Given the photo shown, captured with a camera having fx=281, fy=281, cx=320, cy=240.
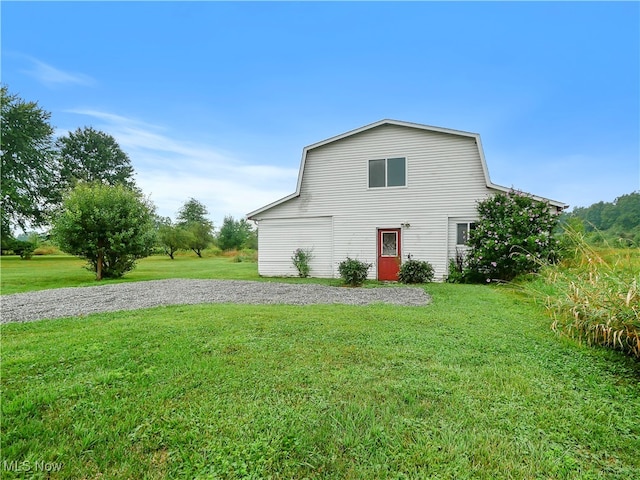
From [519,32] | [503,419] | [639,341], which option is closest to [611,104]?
[519,32]

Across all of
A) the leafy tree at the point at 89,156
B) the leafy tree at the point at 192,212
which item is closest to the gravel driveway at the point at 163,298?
the leafy tree at the point at 89,156

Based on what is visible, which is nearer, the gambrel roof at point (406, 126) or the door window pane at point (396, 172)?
the gambrel roof at point (406, 126)

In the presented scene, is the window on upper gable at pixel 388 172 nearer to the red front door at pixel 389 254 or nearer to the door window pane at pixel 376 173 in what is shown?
the door window pane at pixel 376 173

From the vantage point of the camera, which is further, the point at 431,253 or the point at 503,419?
the point at 431,253

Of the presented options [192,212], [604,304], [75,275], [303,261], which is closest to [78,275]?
[75,275]

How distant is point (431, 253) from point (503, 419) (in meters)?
9.34

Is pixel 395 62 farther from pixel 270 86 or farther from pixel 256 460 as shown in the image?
pixel 256 460

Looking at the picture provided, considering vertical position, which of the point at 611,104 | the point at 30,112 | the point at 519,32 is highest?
the point at 30,112

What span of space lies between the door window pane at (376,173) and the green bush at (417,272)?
135 inches

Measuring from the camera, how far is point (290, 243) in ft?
41.0

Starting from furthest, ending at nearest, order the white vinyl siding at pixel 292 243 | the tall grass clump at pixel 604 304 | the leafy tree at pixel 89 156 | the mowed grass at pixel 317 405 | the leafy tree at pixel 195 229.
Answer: the leafy tree at pixel 89 156
the leafy tree at pixel 195 229
the white vinyl siding at pixel 292 243
the tall grass clump at pixel 604 304
the mowed grass at pixel 317 405

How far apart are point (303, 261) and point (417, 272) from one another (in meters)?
4.75

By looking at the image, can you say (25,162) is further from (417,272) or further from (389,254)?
(417,272)

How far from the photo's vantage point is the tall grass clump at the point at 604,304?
3176 mm
